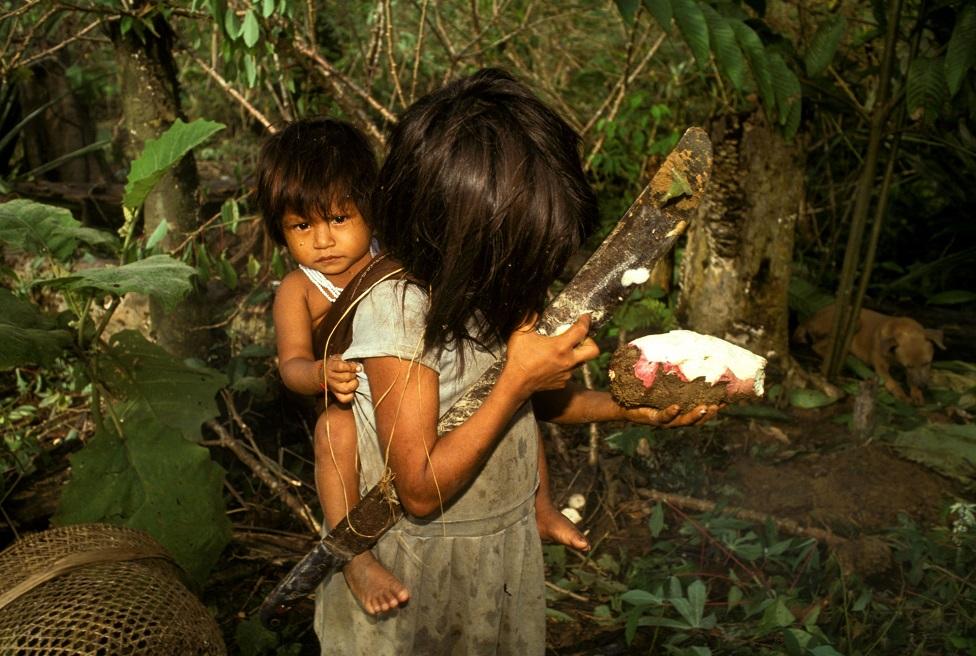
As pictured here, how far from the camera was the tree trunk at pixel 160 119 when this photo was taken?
319cm

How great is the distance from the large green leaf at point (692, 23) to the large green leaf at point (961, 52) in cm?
100

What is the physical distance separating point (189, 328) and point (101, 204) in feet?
5.07

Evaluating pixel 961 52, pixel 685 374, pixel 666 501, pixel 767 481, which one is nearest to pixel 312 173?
pixel 685 374

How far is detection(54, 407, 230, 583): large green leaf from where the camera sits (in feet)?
7.88

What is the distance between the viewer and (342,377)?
150 cm

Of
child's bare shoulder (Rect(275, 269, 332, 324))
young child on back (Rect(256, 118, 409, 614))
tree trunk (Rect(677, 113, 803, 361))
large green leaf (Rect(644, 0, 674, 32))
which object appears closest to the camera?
young child on back (Rect(256, 118, 409, 614))

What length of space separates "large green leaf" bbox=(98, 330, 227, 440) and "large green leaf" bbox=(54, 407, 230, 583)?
105 mm

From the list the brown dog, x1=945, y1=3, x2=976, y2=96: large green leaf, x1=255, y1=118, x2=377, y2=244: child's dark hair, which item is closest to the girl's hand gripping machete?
x1=255, y1=118, x2=377, y2=244: child's dark hair

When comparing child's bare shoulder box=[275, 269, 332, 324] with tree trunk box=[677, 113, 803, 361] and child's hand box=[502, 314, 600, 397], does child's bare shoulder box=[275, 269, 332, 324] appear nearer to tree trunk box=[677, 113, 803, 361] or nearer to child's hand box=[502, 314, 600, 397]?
child's hand box=[502, 314, 600, 397]

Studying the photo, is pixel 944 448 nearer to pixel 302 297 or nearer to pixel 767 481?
pixel 767 481

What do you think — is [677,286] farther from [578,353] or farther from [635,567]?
[578,353]

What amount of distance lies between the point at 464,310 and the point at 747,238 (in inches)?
105

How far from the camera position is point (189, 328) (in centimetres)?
351

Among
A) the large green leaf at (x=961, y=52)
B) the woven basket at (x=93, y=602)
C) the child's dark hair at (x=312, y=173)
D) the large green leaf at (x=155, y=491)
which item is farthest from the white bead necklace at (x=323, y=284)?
the large green leaf at (x=961, y=52)
